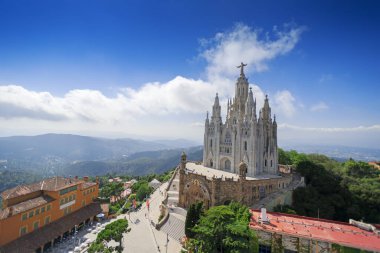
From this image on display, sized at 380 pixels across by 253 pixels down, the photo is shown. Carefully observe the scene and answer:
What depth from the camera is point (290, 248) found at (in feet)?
70.0

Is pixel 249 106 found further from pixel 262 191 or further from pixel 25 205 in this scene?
pixel 25 205

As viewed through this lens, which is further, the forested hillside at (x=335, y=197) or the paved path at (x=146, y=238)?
the forested hillside at (x=335, y=197)

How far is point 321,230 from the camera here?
880 inches

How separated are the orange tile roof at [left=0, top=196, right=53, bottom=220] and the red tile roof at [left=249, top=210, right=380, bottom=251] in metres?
26.1

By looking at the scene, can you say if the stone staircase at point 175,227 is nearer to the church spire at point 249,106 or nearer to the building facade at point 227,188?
the building facade at point 227,188

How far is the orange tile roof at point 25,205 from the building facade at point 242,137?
2866 cm

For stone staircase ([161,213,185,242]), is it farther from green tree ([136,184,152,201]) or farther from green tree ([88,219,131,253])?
green tree ([136,184,152,201])

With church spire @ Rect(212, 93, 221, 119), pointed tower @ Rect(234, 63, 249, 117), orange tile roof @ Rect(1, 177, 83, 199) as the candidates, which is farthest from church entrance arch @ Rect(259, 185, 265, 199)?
orange tile roof @ Rect(1, 177, 83, 199)

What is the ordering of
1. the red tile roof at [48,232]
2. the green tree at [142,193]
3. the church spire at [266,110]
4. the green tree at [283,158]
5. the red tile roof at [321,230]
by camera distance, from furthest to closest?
the green tree at [283,158] < the green tree at [142,193] < the church spire at [266,110] < the red tile roof at [48,232] < the red tile roof at [321,230]

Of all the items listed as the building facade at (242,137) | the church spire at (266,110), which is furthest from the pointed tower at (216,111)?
the church spire at (266,110)

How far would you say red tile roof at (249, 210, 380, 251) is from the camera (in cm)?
2011

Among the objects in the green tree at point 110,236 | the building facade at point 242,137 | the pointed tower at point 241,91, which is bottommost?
the green tree at point 110,236

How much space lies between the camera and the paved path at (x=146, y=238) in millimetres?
28438

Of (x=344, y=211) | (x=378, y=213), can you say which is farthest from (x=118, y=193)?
(x=378, y=213)
